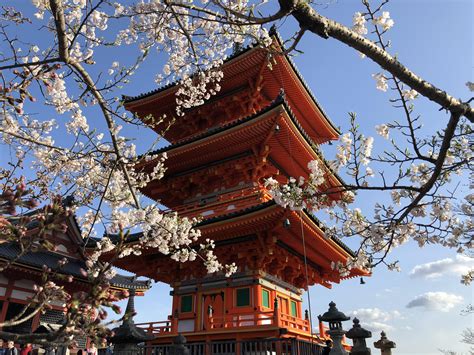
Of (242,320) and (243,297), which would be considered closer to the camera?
(242,320)

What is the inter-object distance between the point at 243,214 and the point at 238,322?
328 cm

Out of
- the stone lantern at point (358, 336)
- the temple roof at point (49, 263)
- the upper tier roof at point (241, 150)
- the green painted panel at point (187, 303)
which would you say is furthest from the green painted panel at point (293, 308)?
the temple roof at point (49, 263)

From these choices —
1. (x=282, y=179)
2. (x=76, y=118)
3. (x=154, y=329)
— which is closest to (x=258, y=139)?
(x=282, y=179)

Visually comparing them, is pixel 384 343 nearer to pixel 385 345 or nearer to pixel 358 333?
pixel 385 345

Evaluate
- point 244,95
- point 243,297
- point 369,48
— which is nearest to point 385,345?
point 243,297

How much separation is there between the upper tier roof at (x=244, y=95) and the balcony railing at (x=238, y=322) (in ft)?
26.0

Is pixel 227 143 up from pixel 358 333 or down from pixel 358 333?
up

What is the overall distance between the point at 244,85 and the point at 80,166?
9.02m

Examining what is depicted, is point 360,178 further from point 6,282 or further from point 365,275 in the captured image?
point 6,282

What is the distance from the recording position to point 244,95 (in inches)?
587

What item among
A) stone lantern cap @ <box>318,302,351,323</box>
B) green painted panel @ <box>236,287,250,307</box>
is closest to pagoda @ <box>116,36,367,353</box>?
green painted panel @ <box>236,287,250,307</box>

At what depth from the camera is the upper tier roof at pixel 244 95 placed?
560 inches

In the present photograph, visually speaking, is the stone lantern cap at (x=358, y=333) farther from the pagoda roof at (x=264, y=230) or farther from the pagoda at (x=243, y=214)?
the pagoda roof at (x=264, y=230)

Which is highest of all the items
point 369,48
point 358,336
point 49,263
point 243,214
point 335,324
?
point 49,263
